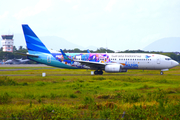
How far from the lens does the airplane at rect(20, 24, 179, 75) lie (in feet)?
118

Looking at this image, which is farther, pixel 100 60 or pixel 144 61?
pixel 100 60

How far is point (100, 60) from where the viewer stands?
37281mm

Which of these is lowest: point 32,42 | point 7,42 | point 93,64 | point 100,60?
point 93,64

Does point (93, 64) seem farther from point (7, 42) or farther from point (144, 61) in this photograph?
point (7, 42)

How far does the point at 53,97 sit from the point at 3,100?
3333 mm

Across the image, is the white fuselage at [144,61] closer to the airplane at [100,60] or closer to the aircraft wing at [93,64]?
the airplane at [100,60]

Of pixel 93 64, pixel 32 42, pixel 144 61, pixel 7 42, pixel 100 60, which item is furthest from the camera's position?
pixel 7 42

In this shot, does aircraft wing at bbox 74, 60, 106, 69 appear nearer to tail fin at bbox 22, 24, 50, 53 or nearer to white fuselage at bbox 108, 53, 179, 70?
white fuselage at bbox 108, 53, 179, 70

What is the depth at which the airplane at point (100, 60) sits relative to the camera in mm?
36094

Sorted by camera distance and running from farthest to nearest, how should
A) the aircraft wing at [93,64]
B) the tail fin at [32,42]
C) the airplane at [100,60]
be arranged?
the tail fin at [32,42], the airplane at [100,60], the aircraft wing at [93,64]

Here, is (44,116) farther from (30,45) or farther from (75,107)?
(30,45)

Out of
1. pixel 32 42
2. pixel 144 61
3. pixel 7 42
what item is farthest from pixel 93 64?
pixel 7 42

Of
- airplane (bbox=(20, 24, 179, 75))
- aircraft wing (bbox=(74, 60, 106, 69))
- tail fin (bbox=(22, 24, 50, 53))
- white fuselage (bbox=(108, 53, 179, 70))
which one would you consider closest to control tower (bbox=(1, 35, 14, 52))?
tail fin (bbox=(22, 24, 50, 53))

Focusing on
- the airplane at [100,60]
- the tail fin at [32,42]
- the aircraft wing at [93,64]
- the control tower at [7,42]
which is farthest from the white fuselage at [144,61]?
the control tower at [7,42]
